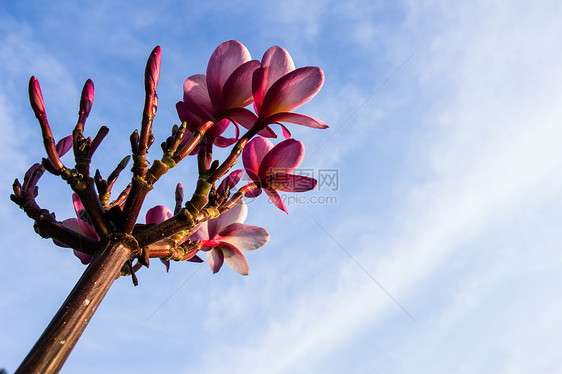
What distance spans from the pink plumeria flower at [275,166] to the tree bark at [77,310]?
0.34 meters

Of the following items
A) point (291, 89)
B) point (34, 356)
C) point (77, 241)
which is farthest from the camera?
point (291, 89)

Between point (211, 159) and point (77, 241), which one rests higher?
point (211, 159)

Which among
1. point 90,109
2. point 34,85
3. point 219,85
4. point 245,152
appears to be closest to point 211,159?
point 245,152

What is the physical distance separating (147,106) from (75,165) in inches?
7.8

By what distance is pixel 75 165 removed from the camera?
2.89 feet

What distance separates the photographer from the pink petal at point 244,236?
3.63 ft

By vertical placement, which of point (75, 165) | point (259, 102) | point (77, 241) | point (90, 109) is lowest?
point (77, 241)

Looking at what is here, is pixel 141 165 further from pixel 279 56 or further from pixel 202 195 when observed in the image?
pixel 279 56

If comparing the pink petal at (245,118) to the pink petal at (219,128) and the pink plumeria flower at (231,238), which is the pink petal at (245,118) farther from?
the pink plumeria flower at (231,238)

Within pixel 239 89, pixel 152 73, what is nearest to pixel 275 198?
pixel 239 89

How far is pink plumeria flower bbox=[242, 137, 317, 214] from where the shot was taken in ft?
3.21

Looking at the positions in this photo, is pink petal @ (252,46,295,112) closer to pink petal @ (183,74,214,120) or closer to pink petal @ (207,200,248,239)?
pink petal @ (183,74,214,120)

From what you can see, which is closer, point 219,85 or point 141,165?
point 141,165

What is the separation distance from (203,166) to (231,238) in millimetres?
242
